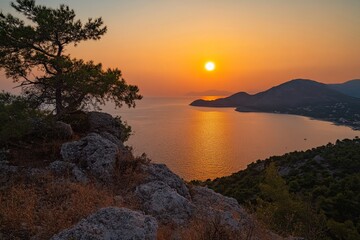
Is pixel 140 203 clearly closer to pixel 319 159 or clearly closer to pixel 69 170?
pixel 69 170

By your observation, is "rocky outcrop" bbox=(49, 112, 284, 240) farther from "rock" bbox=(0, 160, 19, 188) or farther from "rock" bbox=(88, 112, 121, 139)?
"rock" bbox=(88, 112, 121, 139)

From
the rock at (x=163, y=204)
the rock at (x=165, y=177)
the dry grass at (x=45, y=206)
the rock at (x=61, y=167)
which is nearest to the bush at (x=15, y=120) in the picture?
the rock at (x=61, y=167)

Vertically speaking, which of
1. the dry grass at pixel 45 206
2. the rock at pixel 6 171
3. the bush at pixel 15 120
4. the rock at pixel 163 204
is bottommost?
the rock at pixel 163 204

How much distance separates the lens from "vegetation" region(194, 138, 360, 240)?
95.1 feet

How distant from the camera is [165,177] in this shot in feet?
43.0

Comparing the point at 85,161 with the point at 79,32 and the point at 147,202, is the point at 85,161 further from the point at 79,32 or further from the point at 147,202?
the point at 79,32

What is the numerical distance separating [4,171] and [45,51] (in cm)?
957

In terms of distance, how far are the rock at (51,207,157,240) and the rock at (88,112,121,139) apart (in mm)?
11777

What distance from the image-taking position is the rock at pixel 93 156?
11.9 m

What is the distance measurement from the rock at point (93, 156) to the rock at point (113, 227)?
5478mm

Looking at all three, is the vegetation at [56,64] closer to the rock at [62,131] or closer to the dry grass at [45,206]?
the rock at [62,131]

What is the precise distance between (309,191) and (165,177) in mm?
44152

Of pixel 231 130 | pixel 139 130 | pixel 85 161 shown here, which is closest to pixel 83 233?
pixel 85 161

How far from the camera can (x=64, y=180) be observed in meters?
10.5
